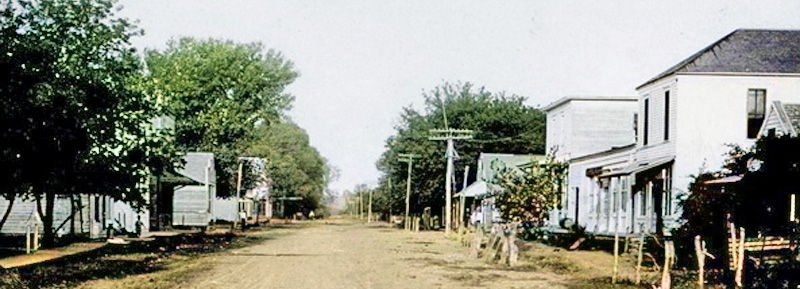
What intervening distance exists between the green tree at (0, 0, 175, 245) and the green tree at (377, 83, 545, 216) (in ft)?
145

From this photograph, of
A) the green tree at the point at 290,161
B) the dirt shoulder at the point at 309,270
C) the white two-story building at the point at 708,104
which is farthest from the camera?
the green tree at the point at 290,161

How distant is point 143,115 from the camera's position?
32.9 meters

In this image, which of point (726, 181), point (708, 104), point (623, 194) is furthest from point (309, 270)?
point (623, 194)

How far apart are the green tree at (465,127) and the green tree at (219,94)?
12141 millimetres

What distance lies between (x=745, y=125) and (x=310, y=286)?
17.5m

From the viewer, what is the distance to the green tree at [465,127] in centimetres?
7850

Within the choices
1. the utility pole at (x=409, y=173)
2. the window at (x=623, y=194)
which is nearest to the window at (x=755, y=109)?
the window at (x=623, y=194)

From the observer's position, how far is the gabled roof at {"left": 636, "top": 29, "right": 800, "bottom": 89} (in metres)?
33.5

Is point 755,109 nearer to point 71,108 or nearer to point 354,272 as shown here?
point 354,272

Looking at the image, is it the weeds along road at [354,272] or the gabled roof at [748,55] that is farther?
the gabled roof at [748,55]

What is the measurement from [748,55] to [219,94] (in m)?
56.4

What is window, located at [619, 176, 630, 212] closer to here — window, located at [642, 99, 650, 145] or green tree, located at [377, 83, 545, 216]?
window, located at [642, 99, 650, 145]

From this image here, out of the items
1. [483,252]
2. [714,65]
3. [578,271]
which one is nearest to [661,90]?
[714,65]

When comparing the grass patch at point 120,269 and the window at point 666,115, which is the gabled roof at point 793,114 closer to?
the window at point 666,115
